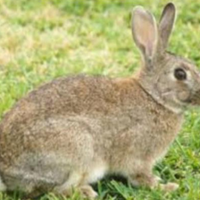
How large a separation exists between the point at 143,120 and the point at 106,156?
1.22 ft

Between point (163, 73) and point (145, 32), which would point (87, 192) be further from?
point (145, 32)

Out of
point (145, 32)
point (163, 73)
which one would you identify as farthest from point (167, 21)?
point (163, 73)

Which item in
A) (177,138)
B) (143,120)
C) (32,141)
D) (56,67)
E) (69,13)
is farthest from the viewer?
(69,13)

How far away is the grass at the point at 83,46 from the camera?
6371 mm

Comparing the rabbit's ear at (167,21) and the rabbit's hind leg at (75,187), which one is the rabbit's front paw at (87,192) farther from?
the rabbit's ear at (167,21)

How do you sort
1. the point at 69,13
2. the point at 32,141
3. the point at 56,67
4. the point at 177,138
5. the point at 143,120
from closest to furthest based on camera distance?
the point at 32,141
the point at 143,120
the point at 177,138
the point at 56,67
the point at 69,13

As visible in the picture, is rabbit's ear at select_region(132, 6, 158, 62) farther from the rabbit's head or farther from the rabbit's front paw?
the rabbit's front paw

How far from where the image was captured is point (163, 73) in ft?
19.6

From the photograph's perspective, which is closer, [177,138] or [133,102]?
[133,102]

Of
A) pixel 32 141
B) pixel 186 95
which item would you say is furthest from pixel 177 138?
pixel 32 141

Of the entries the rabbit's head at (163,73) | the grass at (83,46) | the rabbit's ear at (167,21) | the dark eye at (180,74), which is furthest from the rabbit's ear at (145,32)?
the grass at (83,46)

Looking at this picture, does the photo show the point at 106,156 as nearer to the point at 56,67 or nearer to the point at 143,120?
the point at 143,120

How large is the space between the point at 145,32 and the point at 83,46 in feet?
7.63

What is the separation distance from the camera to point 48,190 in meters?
5.57
